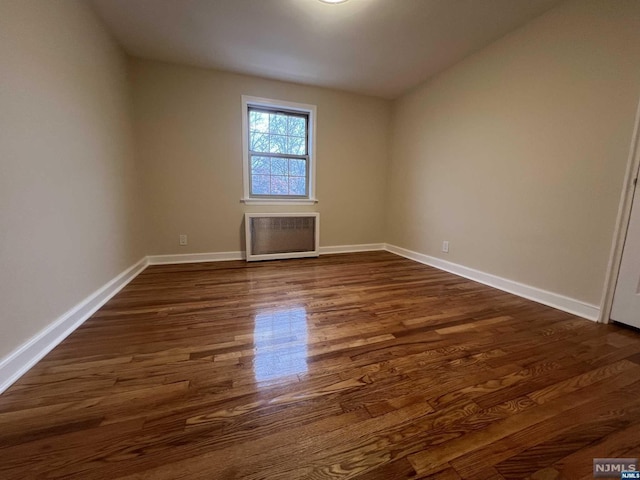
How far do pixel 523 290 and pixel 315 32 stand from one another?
2.91m

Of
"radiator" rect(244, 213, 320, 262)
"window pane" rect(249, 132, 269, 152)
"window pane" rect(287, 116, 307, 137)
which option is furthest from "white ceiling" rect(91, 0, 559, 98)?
"radiator" rect(244, 213, 320, 262)

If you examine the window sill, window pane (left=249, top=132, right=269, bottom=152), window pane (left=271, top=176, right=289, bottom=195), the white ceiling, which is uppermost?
the white ceiling

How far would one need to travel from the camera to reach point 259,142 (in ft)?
11.2

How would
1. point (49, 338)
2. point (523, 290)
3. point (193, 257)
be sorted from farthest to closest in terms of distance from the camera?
point (193, 257) < point (523, 290) < point (49, 338)

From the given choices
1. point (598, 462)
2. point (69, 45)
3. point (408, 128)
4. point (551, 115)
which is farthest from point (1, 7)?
point (408, 128)

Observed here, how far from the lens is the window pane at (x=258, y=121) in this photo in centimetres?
334

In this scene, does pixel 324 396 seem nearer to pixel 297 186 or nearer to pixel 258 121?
pixel 297 186

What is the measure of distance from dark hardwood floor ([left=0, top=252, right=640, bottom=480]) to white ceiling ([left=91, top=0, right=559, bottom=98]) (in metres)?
2.30

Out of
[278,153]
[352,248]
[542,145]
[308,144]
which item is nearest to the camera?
[542,145]

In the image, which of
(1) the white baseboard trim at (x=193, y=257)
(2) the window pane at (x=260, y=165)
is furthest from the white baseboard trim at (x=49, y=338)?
(2) the window pane at (x=260, y=165)

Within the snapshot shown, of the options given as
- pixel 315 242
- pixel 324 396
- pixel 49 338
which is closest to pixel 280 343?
pixel 324 396

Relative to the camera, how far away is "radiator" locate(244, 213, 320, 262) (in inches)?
132

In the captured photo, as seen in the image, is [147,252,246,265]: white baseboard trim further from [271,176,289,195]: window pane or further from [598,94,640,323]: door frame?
[598,94,640,323]: door frame

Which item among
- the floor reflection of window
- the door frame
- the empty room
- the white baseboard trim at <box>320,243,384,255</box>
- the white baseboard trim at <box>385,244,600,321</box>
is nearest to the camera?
the empty room
